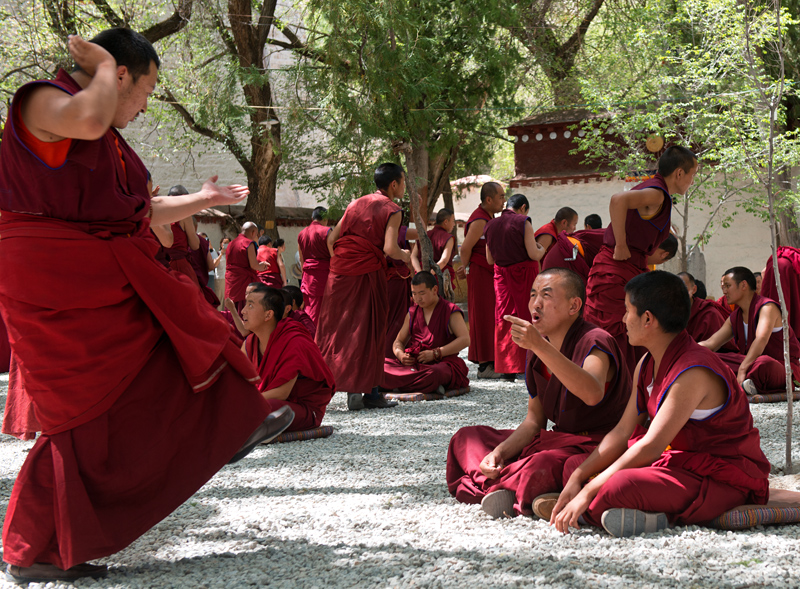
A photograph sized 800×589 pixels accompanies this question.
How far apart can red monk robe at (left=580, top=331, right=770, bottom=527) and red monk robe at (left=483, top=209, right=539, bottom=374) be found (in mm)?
3930

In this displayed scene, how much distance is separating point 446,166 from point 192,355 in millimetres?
11546

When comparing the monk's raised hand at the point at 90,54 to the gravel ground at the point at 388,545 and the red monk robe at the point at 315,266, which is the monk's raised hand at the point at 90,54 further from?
the red monk robe at the point at 315,266

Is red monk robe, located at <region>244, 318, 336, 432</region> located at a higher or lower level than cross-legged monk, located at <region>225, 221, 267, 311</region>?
lower

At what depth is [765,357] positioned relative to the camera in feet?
17.6

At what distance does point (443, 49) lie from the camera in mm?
11156

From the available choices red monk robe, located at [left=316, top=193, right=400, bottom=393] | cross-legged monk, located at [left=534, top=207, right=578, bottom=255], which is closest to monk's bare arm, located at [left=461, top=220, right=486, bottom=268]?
cross-legged monk, located at [left=534, top=207, right=578, bottom=255]

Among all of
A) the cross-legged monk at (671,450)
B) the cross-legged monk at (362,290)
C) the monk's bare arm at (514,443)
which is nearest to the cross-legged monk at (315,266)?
the cross-legged monk at (362,290)

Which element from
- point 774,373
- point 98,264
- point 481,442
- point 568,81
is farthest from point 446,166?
point 98,264

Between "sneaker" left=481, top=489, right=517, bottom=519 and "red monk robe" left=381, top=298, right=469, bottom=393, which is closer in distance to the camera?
"sneaker" left=481, top=489, right=517, bottom=519

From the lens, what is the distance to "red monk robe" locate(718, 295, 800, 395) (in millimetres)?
5344

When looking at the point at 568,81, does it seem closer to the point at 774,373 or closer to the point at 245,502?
the point at 774,373

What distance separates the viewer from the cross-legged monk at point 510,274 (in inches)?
258

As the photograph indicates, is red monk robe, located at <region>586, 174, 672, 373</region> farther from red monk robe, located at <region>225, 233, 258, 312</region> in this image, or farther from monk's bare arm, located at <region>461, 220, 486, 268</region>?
red monk robe, located at <region>225, 233, 258, 312</region>

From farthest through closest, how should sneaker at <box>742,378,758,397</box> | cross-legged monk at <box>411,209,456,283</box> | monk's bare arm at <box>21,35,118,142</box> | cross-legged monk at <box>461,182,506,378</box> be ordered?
cross-legged monk at <box>411,209,456,283</box> < cross-legged monk at <box>461,182,506,378</box> < sneaker at <box>742,378,758,397</box> < monk's bare arm at <box>21,35,118,142</box>
